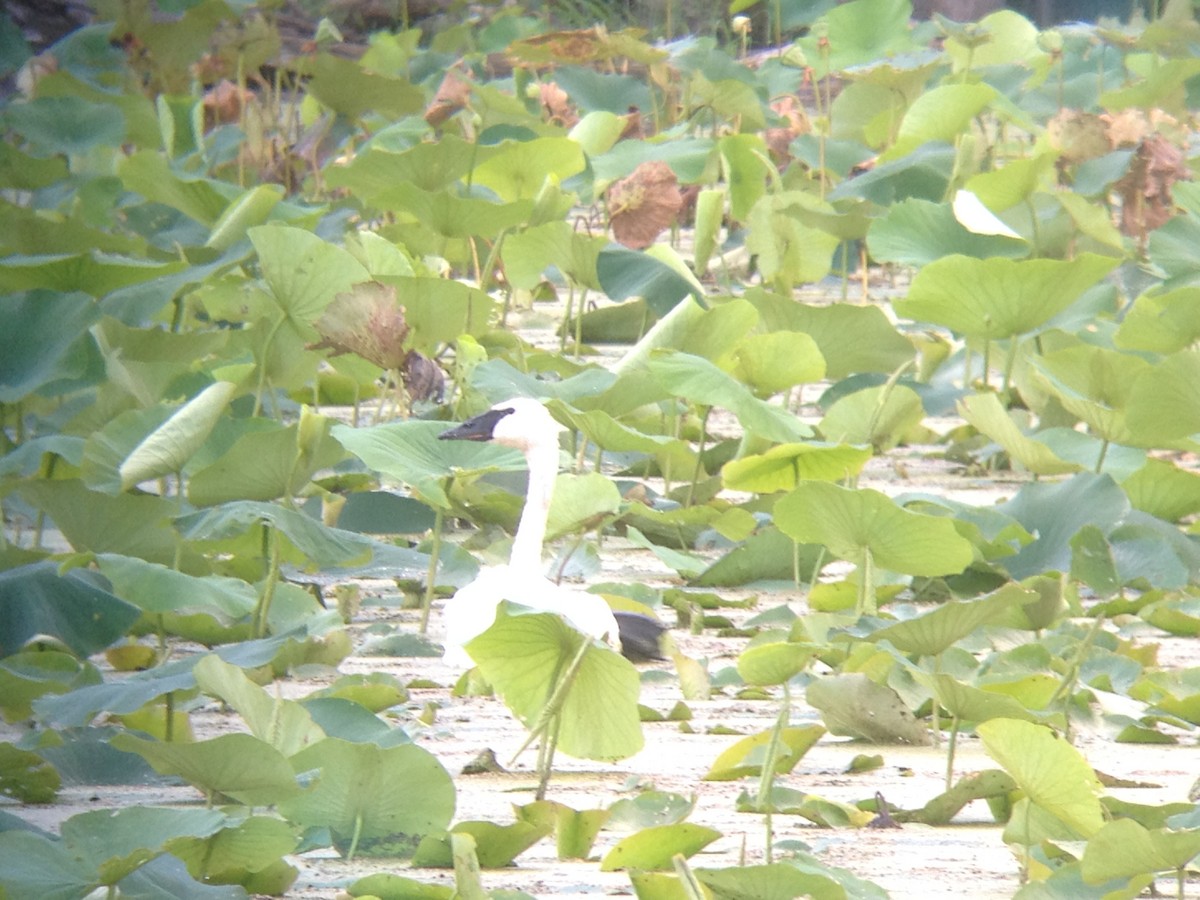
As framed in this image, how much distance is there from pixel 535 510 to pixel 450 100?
2488 mm

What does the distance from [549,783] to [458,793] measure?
9cm

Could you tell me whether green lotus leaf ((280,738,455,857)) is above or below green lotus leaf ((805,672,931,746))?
above

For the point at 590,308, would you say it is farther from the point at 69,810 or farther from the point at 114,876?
the point at 114,876

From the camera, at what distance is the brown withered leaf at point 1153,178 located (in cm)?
415

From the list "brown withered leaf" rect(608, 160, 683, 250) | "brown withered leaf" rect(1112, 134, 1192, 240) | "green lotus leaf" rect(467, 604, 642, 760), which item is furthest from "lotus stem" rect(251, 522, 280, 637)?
"brown withered leaf" rect(1112, 134, 1192, 240)

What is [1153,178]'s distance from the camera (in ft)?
13.7

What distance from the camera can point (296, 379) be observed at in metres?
2.86

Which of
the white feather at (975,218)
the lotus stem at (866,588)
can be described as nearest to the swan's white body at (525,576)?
the lotus stem at (866,588)

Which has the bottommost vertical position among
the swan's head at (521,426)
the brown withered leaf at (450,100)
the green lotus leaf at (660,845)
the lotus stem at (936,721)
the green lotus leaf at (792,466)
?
the lotus stem at (936,721)

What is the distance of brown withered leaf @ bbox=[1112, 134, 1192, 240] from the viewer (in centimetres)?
415

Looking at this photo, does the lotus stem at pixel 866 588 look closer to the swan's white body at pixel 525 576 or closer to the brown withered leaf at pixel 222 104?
the swan's white body at pixel 525 576

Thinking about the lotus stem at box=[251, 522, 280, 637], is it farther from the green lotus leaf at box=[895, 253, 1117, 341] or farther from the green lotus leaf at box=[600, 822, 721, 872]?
the green lotus leaf at box=[895, 253, 1117, 341]

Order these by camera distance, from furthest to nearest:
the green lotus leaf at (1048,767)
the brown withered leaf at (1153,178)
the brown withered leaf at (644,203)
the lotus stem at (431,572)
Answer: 1. the brown withered leaf at (1153,178)
2. the brown withered leaf at (644,203)
3. the lotus stem at (431,572)
4. the green lotus leaf at (1048,767)

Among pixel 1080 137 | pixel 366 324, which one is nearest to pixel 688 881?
pixel 366 324
